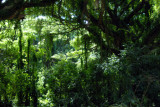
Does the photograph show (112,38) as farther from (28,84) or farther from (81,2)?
(28,84)

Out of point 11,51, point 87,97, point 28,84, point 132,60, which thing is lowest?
point 87,97

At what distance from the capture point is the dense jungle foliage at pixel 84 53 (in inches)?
118

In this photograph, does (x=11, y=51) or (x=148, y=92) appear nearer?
(x=148, y=92)

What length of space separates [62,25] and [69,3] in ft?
5.10

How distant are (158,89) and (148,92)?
0.17 meters

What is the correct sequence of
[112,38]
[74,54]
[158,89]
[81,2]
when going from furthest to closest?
[74,54], [112,38], [81,2], [158,89]

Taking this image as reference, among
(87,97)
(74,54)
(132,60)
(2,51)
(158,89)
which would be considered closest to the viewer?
(158,89)

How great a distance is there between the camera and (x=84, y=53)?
4.97 meters

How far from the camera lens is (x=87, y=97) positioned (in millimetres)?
4066

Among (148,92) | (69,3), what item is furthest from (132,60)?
(69,3)

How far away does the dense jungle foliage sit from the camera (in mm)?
3008

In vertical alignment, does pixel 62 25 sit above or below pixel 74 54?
above

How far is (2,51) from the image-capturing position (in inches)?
219

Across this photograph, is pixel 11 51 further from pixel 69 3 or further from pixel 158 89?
pixel 158 89
